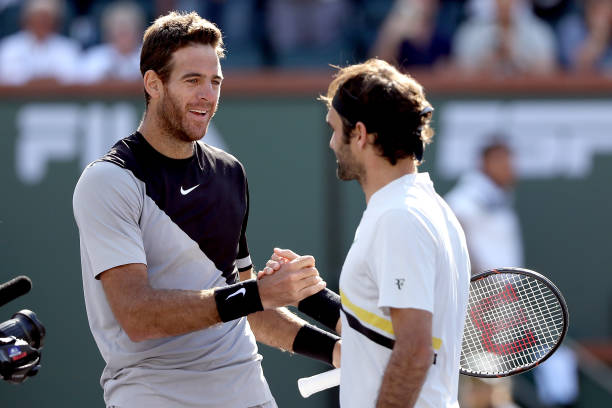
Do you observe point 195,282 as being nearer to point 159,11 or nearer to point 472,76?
point 472,76

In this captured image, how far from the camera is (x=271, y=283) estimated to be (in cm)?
315

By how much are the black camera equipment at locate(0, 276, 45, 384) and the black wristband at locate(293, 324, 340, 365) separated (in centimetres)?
91

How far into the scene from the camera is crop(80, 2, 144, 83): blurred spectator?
7.74 m

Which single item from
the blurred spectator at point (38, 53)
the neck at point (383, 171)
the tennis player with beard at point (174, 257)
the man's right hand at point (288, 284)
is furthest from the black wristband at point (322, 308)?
the blurred spectator at point (38, 53)

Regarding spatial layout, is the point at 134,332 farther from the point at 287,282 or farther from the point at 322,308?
the point at 322,308

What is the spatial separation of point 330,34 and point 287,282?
18.6 ft

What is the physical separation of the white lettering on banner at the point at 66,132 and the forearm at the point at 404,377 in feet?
15.0

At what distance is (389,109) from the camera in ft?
9.57

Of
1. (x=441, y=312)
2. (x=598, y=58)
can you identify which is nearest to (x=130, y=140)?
(x=441, y=312)

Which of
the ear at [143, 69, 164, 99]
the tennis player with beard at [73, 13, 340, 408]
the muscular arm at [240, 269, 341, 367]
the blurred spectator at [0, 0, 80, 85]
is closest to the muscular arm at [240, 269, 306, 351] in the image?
the muscular arm at [240, 269, 341, 367]

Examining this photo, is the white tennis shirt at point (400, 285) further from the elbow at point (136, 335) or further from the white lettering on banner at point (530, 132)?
the white lettering on banner at point (530, 132)

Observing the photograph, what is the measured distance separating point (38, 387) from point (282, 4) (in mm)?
3701

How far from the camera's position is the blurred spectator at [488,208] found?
23.0ft

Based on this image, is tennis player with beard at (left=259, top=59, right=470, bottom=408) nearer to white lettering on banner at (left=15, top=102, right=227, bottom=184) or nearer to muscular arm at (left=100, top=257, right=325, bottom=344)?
muscular arm at (left=100, top=257, right=325, bottom=344)
